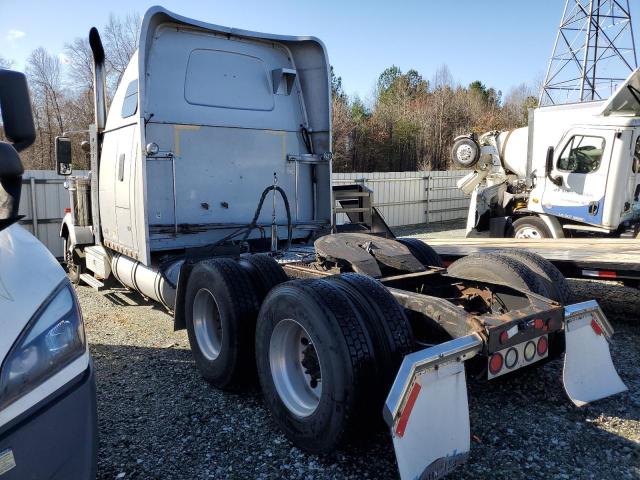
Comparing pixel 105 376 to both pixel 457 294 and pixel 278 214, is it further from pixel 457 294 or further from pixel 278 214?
pixel 457 294

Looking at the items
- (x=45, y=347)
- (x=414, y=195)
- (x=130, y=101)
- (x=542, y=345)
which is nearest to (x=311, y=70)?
(x=130, y=101)

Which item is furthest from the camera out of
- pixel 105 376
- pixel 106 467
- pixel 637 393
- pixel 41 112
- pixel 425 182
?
pixel 41 112

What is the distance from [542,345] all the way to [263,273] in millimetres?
2144

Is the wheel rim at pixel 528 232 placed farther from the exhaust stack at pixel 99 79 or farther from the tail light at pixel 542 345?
the exhaust stack at pixel 99 79

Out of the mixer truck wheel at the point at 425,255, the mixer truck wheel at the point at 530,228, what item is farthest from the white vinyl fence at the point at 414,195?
the mixer truck wheel at the point at 425,255

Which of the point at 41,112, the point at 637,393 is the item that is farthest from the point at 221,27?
the point at 41,112

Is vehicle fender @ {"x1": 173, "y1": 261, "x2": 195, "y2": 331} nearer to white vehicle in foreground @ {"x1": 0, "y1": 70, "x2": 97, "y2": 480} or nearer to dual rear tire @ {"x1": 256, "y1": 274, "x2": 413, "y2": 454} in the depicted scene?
dual rear tire @ {"x1": 256, "y1": 274, "x2": 413, "y2": 454}

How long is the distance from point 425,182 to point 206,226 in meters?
13.8

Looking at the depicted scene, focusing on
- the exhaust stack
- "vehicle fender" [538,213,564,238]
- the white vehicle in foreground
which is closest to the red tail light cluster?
the white vehicle in foreground

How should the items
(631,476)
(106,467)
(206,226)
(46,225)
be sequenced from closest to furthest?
(631,476) < (106,467) < (206,226) < (46,225)

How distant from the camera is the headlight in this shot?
1786mm

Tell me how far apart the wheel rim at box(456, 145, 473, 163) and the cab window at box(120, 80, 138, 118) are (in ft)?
29.8

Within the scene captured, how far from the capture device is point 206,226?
230 inches

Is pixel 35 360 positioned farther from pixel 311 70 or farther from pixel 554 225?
pixel 554 225
